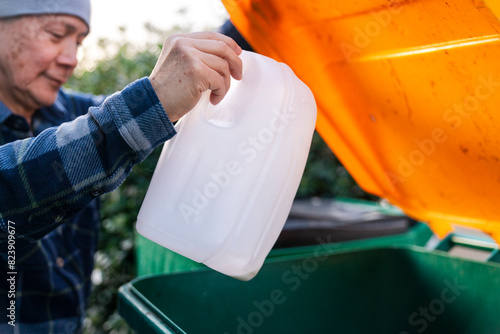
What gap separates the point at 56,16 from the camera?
4.61 ft

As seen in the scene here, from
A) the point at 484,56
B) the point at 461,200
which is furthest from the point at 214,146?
the point at 461,200

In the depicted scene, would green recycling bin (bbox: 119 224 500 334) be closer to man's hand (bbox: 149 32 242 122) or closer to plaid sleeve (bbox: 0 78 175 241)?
plaid sleeve (bbox: 0 78 175 241)

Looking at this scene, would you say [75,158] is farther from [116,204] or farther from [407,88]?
[116,204]

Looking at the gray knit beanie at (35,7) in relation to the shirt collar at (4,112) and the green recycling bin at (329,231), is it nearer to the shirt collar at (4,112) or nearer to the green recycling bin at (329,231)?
the shirt collar at (4,112)

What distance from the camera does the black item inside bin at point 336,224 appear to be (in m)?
2.03

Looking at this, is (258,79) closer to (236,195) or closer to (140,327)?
(236,195)

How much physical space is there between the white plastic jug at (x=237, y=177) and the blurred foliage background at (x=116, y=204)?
1.80m

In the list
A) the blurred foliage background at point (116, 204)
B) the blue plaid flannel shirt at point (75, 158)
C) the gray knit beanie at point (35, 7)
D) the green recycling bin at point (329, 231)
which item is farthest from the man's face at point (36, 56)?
the blurred foliage background at point (116, 204)

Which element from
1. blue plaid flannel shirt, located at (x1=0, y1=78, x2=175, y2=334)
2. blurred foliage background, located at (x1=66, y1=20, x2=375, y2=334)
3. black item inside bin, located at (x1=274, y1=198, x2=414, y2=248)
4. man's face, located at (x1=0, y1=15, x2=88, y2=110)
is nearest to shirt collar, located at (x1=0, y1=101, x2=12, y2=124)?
man's face, located at (x1=0, y1=15, x2=88, y2=110)

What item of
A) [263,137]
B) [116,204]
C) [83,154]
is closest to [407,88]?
[263,137]

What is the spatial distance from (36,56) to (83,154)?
0.67 m

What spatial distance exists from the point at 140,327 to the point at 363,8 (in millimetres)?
863

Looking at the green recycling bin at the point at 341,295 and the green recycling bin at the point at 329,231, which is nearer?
the green recycling bin at the point at 341,295

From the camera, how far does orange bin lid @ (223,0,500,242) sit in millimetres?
888
